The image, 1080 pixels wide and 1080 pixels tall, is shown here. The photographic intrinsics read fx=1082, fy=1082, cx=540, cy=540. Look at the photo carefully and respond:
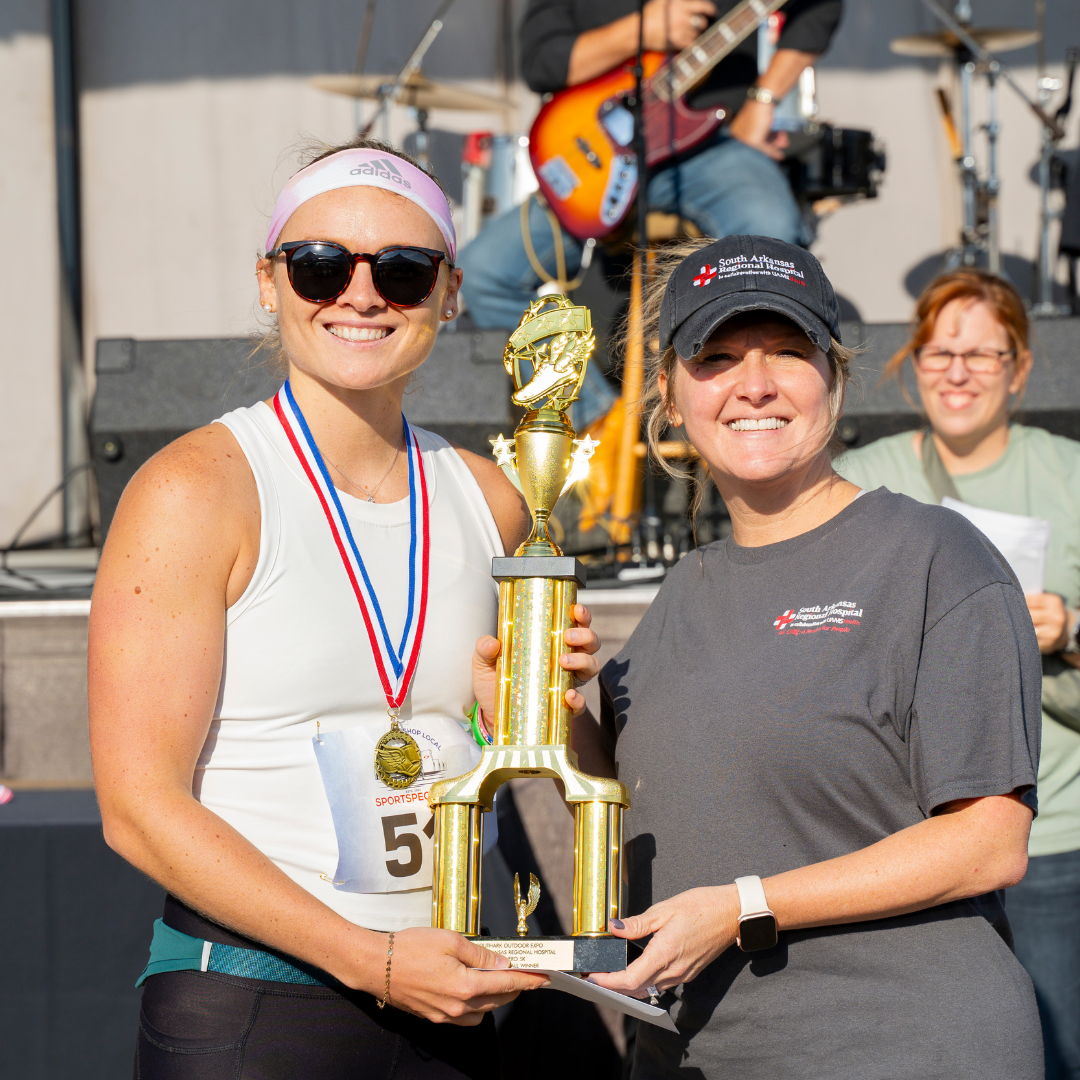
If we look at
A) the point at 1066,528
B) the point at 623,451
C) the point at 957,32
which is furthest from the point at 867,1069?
the point at 957,32

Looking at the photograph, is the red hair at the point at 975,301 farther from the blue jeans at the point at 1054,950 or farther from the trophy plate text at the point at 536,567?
the trophy plate text at the point at 536,567

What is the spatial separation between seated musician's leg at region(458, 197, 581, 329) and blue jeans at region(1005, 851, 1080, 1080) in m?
3.09

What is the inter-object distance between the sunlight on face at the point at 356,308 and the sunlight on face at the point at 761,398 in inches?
16.0

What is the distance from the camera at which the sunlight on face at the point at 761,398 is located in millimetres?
1449

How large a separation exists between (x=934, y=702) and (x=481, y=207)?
199 inches

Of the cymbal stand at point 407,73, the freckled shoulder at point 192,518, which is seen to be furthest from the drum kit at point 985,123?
the freckled shoulder at point 192,518

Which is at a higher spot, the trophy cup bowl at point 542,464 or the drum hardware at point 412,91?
the drum hardware at point 412,91

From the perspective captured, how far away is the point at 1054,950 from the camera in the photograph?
2172 millimetres

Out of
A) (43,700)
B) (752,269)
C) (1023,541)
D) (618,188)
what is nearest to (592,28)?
(618,188)

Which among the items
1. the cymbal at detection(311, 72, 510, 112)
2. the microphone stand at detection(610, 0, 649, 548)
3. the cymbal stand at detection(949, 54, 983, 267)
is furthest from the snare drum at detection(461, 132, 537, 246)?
the cymbal stand at detection(949, 54, 983, 267)

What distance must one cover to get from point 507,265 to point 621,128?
70 centimetres

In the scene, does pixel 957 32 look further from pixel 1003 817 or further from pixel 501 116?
pixel 1003 817

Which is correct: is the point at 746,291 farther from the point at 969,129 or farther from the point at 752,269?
the point at 969,129

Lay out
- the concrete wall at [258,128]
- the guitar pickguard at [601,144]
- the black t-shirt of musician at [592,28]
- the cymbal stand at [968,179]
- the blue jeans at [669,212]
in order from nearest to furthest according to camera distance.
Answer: the blue jeans at [669,212]
the guitar pickguard at [601,144]
the black t-shirt of musician at [592,28]
the cymbal stand at [968,179]
the concrete wall at [258,128]
